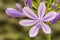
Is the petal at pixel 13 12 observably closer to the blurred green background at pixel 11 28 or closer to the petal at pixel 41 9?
the petal at pixel 41 9

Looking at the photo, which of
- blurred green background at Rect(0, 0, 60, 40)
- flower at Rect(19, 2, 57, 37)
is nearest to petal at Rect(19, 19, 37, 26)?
flower at Rect(19, 2, 57, 37)

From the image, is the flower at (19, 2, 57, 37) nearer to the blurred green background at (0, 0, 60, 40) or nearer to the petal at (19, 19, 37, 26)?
the petal at (19, 19, 37, 26)

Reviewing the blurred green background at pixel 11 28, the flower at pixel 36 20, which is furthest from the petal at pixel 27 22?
the blurred green background at pixel 11 28

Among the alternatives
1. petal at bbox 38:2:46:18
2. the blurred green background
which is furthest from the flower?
the blurred green background

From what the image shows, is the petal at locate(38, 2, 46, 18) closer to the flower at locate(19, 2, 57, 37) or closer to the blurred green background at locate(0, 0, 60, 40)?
the flower at locate(19, 2, 57, 37)

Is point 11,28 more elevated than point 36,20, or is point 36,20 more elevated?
point 36,20

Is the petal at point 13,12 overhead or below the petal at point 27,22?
overhead

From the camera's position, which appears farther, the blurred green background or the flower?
the blurred green background

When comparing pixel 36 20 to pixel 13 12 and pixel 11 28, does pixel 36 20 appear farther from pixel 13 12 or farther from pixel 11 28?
pixel 11 28

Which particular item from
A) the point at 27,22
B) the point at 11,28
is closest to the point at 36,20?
the point at 27,22

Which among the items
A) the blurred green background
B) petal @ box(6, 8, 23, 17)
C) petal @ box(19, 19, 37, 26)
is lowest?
the blurred green background

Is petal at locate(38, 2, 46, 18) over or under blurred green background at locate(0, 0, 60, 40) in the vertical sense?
over
